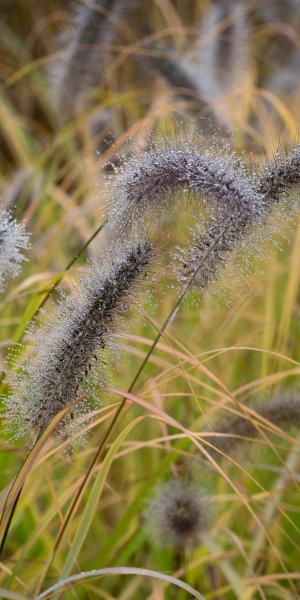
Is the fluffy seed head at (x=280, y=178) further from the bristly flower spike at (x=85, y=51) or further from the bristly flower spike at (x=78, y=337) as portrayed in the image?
the bristly flower spike at (x=85, y=51)

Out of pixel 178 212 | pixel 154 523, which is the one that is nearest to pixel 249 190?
pixel 178 212

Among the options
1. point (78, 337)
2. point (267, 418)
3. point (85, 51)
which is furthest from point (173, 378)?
point (85, 51)

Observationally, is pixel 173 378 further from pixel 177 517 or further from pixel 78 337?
pixel 78 337

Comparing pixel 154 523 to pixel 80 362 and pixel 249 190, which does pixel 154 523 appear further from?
pixel 249 190

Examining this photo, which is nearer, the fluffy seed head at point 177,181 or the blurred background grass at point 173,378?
the fluffy seed head at point 177,181

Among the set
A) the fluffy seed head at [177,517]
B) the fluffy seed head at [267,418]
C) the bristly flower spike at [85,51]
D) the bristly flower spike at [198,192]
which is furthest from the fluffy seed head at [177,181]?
the bristly flower spike at [85,51]

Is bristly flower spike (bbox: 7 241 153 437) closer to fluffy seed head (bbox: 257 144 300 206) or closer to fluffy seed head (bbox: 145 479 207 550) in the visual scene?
fluffy seed head (bbox: 257 144 300 206)
